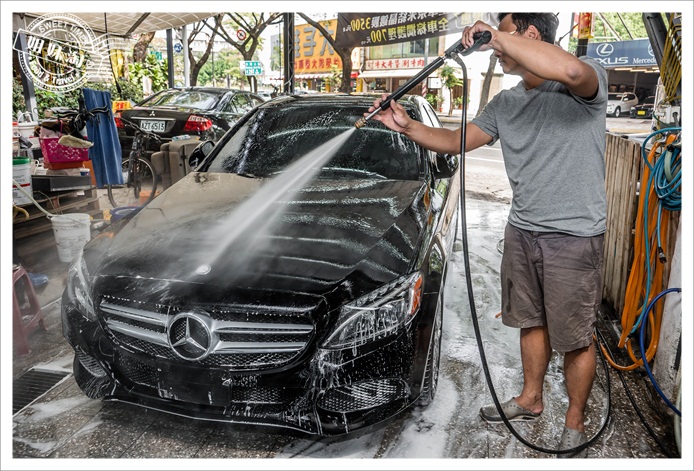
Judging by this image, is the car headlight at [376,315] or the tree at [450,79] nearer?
the car headlight at [376,315]

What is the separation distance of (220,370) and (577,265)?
1595mm

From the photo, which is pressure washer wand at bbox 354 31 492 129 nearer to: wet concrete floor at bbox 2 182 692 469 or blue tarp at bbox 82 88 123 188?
wet concrete floor at bbox 2 182 692 469

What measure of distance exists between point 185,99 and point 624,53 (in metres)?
24.2

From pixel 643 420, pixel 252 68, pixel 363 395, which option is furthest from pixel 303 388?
pixel 252 68

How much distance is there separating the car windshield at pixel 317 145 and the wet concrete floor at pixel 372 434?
130cm

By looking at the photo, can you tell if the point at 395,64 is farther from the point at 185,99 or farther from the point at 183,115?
the point at 183,115

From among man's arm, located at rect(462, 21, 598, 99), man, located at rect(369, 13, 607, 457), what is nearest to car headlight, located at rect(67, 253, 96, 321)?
man, located at rect(369, 13, 607, 457)

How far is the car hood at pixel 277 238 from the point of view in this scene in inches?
89.6

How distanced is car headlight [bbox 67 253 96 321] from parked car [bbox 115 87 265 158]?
6.35 m

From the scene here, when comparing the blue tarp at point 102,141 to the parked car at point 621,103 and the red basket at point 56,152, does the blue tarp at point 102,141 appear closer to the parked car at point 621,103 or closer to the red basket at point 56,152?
the red basket at point 56,152

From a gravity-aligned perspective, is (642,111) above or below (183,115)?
below

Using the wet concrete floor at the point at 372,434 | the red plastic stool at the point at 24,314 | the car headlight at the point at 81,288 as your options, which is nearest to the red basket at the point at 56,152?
the red plastic stool at the point at 24,314

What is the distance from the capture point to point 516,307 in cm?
268

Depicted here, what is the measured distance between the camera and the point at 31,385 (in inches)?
117
